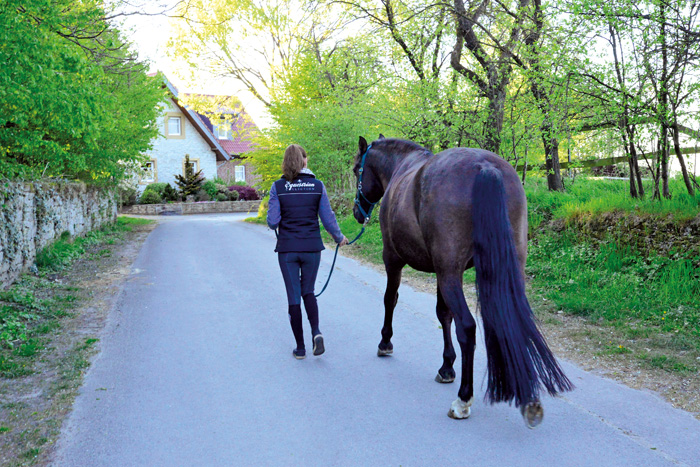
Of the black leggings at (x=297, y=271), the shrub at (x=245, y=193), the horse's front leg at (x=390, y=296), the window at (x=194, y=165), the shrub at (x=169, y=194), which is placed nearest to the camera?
the horse's front leg at (x=390, y=296)

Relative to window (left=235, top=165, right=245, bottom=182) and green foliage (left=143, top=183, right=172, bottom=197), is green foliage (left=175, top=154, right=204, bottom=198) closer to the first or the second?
green foliage (left=143, top=183, right=172, bottom=197)

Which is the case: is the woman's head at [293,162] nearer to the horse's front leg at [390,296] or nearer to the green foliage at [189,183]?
the horse's front leg at [390,296]

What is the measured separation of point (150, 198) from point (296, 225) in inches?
1244

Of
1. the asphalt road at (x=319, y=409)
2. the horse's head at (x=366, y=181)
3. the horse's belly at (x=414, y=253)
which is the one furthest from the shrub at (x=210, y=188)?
the horse's belly at (x=414, y=253)

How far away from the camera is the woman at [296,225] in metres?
5.22

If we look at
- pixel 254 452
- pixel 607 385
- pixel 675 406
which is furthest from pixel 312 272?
pixel 675 406

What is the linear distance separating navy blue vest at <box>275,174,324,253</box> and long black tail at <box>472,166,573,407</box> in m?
1.97

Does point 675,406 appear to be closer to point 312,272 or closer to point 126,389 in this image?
A: point 312,272

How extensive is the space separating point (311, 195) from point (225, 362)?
1.76m

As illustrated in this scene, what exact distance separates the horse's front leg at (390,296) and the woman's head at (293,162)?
1.16 metres

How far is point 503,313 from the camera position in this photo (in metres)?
3.55

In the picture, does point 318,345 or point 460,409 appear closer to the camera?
point 460,409

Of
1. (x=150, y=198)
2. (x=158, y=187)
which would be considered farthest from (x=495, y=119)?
(x=158, y=187)

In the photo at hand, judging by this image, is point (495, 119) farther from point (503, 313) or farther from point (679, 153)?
point (503, 313)
